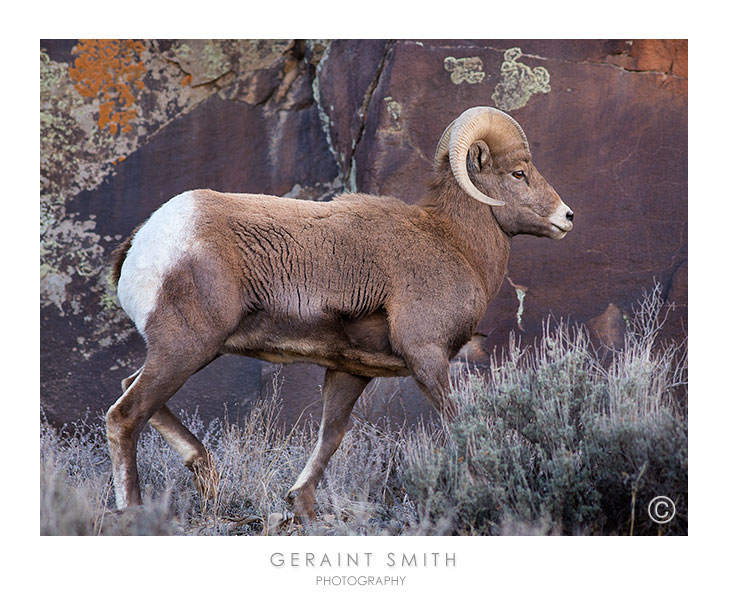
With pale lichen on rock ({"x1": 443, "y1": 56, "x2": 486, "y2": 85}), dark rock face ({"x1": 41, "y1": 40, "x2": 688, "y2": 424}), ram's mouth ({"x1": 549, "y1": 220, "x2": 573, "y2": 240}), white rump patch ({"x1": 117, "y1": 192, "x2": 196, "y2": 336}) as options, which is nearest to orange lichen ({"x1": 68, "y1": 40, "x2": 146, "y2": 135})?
dark rock face ({"x1": 41, "y1": 40, "x2": 688, "y2": 424})

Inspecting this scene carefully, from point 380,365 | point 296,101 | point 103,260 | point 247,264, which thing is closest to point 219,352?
point 247,264

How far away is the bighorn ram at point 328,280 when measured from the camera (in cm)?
551

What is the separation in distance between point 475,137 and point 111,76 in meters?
3.78

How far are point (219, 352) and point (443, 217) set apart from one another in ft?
5.70

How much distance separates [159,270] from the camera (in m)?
5.50

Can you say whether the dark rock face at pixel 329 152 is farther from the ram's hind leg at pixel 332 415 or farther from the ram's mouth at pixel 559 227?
the ram's mouth at pixel 559 227

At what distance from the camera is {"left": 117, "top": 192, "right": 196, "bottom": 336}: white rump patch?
5.50 m

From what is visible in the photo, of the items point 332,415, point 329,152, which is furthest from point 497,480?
point 329,152

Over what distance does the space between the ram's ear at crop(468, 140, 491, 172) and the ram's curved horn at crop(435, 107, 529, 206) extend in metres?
0.05

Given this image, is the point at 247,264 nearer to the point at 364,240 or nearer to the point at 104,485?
the point at 364,240

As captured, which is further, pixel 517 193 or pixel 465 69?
pixel 465 69

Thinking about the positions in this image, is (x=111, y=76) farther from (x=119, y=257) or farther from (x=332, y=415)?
(x=332, y=415)

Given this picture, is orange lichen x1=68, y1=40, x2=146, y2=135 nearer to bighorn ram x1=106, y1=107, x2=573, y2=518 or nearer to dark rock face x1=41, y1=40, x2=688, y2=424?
dark rock face x1=41, y1=40, x2=688, y2=424

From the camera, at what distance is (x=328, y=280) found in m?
5.81
